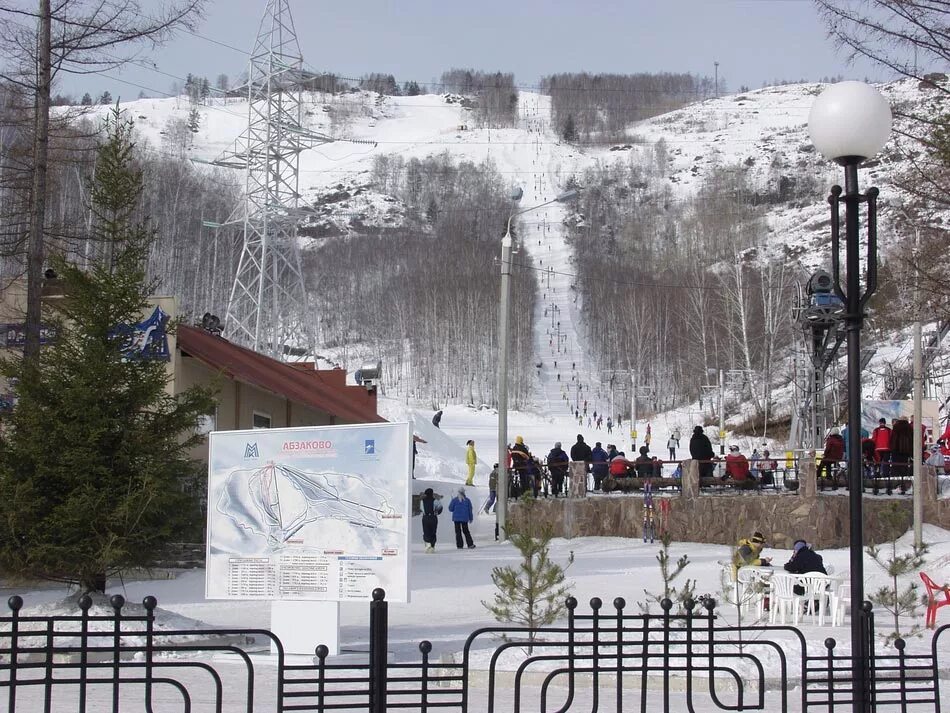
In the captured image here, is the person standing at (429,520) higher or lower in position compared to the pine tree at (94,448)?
lower

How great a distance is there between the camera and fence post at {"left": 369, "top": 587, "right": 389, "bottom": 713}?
5887 mm

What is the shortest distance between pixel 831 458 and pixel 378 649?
21109mm

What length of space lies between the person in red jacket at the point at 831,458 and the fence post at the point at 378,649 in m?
20.4

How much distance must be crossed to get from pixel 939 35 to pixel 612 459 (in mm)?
17658

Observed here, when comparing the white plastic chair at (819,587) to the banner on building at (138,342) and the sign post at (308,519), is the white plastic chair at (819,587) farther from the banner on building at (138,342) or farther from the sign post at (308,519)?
the banner on building at (138,342)

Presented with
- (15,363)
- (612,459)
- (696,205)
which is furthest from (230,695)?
(696,205)

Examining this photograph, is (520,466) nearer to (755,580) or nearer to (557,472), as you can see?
(557,472)

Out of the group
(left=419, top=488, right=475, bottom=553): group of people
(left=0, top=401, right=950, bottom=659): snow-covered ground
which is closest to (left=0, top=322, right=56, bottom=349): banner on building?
(left=0, top=401, right=950, bottom=659): snow-covered ground

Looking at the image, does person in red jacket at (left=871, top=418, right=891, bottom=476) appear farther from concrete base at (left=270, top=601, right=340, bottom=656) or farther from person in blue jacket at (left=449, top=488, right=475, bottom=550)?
concrete base at (left=270, top=601, right=340, bottom=656)

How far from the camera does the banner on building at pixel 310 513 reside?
9820 millimetres

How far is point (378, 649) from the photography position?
5938 mm

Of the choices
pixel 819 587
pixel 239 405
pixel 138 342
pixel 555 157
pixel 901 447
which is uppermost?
pixel 555 157

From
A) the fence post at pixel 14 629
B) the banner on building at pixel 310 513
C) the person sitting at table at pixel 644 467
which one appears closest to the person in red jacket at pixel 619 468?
the person sitting at table at pixel 644 467

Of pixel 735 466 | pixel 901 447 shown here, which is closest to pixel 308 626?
pixel 735 466
